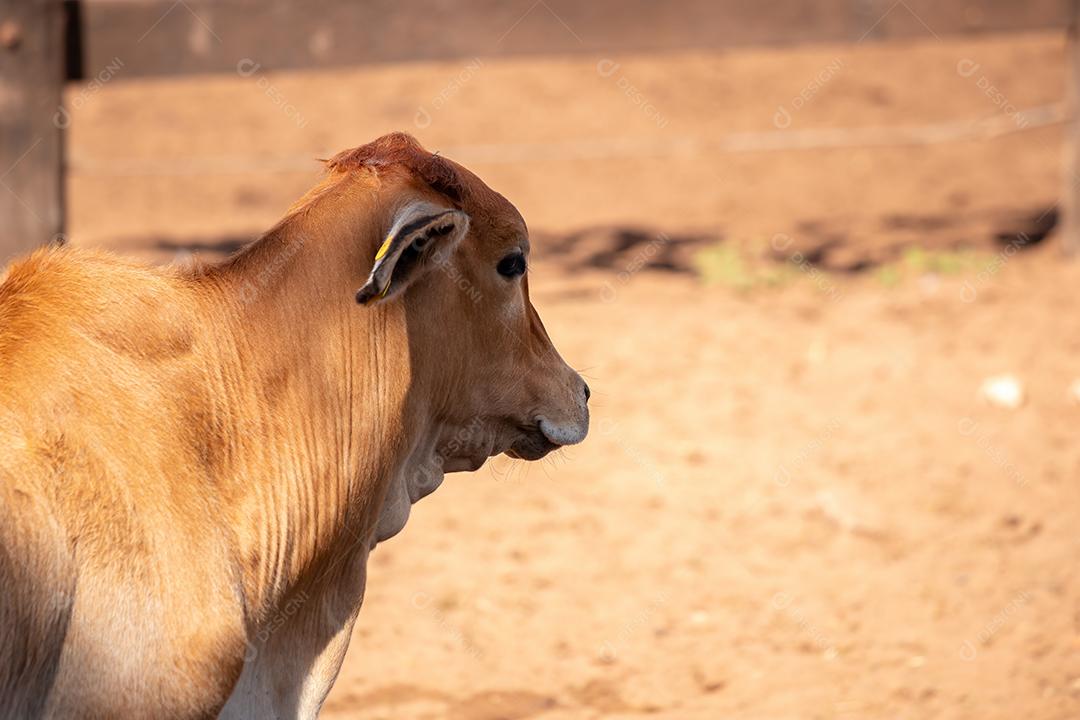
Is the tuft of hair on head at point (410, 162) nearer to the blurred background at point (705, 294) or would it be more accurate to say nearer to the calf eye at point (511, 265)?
the calf eye at point (511, 265)

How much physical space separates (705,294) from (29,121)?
4252 mm

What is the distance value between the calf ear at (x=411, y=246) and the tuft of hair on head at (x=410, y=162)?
0.15 metres

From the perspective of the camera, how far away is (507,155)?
37.4ft

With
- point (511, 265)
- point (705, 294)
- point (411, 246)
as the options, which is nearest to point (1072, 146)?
point (705, 294)

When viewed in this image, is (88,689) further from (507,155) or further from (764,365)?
(507,155)

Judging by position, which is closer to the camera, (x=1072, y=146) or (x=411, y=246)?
(x=411, y=246)

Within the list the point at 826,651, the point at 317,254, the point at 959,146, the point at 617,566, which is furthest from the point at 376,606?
the point at 959,146

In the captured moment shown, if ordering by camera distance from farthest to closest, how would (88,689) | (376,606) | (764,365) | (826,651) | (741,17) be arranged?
1. (741,17)
2. (764,365)
3. (376,606)
4. (826,651)
5. (88,689)

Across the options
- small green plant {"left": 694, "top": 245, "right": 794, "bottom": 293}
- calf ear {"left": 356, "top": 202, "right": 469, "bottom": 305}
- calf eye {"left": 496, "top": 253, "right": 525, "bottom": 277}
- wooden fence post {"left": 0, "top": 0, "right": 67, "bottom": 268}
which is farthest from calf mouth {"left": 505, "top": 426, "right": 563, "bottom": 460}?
small green plant {"left": 694, "top": 245, "right": 794, "bottom": 293}

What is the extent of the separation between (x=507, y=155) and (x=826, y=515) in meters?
5.89

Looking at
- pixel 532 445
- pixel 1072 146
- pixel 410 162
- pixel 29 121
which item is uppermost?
pixel 1072 146

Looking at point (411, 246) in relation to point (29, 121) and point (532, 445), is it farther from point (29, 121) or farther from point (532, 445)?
point (29, 121)

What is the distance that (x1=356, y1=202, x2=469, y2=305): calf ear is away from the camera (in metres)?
3.04

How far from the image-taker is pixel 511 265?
3592 mm
